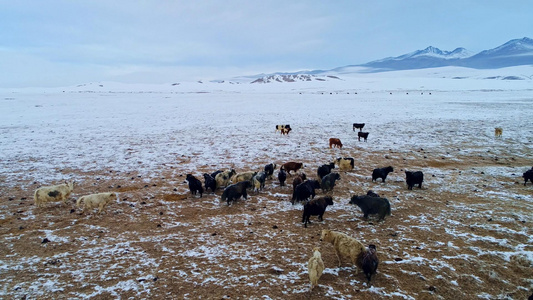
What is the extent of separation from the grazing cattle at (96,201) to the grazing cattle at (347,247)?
6847 mm

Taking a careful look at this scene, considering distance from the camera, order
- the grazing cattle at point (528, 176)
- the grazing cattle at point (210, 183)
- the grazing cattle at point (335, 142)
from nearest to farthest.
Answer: the grazing cattle at point (210, 183) < the grazing cattle at point (528, 176) < the grazing cattle at point (335, 142)

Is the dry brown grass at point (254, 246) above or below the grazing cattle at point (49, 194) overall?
below

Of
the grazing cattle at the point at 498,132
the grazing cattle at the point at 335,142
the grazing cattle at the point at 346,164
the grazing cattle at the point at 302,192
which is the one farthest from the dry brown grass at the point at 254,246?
the grazing cattle at the point at 498,132

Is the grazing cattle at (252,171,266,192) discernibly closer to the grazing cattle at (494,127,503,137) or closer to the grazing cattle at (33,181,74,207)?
the grazing cattle at (33,181,74,207)

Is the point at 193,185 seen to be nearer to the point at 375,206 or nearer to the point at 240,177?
the point at 240,177

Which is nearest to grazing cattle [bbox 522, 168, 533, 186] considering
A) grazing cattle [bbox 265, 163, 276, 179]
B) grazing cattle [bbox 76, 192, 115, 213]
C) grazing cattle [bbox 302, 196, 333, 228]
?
grazing cattle [bbox 302, 196, 333, 228]

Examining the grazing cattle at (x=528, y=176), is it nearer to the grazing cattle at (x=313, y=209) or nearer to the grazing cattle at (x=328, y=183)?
the grazing cattle at (x=328, y=183)

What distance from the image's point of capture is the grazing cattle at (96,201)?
9039 millimetres

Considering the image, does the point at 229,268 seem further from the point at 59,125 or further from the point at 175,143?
the point at 59,125

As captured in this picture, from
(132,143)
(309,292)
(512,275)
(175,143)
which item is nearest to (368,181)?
(512,275)

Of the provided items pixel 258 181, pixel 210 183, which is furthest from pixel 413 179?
pixel 210 183

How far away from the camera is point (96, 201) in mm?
9102

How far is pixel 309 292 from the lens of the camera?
219 inches

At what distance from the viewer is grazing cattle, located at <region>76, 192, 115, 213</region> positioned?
9.04 metres
